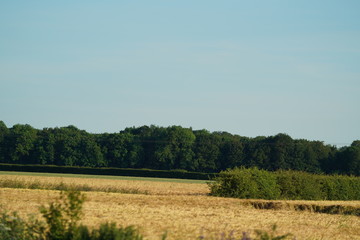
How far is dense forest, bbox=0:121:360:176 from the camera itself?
108 meters

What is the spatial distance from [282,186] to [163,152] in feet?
239

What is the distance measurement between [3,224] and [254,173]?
25.8 metres

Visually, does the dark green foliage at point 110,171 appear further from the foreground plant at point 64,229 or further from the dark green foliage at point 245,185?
the foreground plant at point 64,229

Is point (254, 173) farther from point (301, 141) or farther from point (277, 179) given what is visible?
point (301, 141)

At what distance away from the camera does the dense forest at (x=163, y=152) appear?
10756cm

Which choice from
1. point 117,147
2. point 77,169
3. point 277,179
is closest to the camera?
point 277,179

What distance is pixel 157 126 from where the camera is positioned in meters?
136

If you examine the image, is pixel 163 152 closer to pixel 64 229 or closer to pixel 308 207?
pixel 308 207

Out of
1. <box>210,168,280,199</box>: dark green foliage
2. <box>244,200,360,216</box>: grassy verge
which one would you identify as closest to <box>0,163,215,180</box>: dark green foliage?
<box>210,168,280,199</box>: dark green foliage

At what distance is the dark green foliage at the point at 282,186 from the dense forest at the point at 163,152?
6122cm

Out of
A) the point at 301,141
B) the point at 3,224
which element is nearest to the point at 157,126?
the point at 301,141

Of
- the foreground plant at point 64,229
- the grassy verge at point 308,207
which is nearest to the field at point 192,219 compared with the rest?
the foreground plant at point 64,229

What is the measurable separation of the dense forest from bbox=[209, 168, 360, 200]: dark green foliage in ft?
201

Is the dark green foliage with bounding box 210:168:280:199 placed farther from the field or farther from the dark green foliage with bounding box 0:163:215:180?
the dark green foliage with bounding box 0:163:215:180
